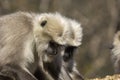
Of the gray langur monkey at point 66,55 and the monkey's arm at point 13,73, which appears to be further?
the gray langur monkey at point 66,55

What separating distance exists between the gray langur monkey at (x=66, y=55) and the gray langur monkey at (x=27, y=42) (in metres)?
0.04

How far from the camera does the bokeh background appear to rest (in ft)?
68.9

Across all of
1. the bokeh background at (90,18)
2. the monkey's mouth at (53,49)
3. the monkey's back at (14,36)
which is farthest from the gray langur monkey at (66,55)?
the bokeh background at (90,18)

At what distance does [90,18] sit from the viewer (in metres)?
22.8

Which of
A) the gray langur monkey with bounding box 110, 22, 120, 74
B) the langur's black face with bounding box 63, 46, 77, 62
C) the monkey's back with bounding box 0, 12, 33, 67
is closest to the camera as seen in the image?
the monkey's back with bounding box 0, 12, 33, 67

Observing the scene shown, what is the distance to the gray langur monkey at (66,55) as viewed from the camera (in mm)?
9376

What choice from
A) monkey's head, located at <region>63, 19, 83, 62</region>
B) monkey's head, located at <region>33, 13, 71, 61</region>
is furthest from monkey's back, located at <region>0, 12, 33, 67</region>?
monkey's head, located at <region>63, 19, 83, 62</region>

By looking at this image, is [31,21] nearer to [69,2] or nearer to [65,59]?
[65,59]

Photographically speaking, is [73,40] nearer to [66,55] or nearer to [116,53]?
[66,55]

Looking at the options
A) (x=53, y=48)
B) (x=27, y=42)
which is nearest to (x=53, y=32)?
(x=53, y=48)

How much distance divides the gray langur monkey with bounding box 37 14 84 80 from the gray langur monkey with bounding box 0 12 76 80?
0.15 ft

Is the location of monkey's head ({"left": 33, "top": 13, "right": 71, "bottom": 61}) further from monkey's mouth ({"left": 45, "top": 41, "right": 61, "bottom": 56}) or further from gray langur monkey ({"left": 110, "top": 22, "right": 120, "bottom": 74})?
gray langur monkey ({"left": 110, "top": 22, "right": 120, "bottom": 74})

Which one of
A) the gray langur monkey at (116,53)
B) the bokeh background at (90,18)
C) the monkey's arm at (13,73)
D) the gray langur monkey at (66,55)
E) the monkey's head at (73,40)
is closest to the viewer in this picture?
the monkey's arm at (13,73)

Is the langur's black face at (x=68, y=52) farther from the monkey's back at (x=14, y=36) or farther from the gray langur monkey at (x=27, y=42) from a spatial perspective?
the monkey's back at (x=14, y=36)
